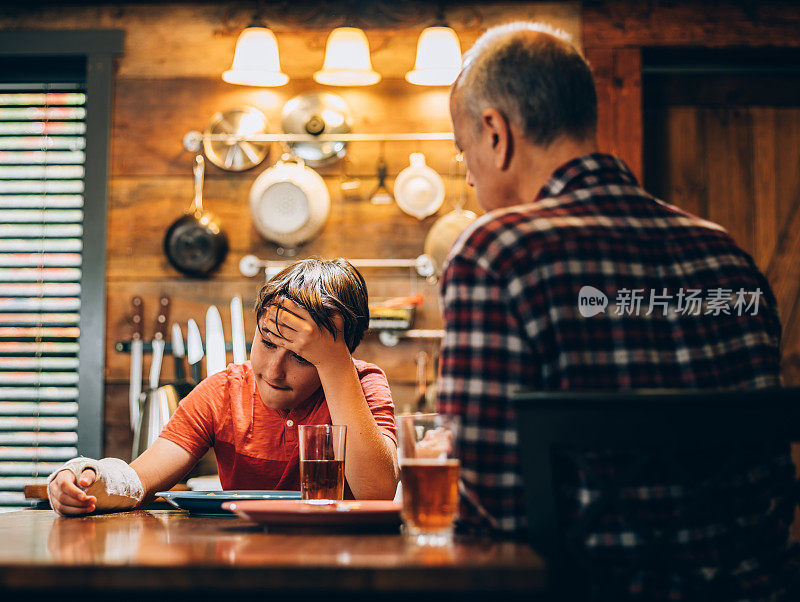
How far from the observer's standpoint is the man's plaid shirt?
0.93m

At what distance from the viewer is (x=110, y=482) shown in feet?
4.80

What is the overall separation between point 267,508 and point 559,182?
1.70 ft

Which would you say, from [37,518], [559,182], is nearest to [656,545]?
[559,182]

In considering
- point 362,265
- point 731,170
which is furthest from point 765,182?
point 362,265

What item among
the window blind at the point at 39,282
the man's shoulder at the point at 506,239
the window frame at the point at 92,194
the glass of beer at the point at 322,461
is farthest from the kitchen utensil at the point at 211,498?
the window blind at the point at 39,282

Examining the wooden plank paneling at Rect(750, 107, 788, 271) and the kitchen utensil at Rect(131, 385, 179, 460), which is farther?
the wooden plank paneling at Rect(750, 107, 788, 271)

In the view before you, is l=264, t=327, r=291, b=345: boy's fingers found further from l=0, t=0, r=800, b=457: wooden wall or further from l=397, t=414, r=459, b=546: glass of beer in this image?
l=0, t=0, r=800, b=457: wooden wall

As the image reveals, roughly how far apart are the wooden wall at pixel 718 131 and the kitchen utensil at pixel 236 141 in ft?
4.51

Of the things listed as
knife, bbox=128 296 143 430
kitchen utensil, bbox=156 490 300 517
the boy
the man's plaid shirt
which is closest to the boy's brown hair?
the boy

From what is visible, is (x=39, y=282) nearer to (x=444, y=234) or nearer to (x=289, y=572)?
(x=444, y=234)

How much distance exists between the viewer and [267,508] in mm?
1045

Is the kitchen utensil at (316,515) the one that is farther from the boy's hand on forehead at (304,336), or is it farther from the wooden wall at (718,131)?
the wooden wall at (718,131)

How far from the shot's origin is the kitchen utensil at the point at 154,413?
297 cm

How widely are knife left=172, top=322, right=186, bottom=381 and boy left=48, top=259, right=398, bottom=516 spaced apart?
Answer: 5.05 ft
